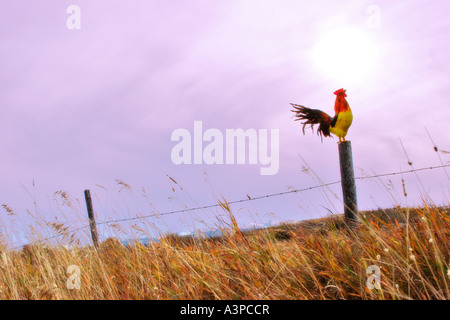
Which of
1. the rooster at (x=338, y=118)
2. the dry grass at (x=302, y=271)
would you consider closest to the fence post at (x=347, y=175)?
the rooster at (x=338, y=118)

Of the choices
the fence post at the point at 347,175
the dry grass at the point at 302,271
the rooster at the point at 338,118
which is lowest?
the dry grass at the point at 302,271

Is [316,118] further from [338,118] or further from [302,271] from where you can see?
[302,271]

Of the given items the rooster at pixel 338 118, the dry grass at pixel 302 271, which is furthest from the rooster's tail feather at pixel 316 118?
the dry grass at pixel 302 271

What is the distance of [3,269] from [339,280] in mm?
3782

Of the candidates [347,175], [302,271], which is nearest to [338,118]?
[347,175]

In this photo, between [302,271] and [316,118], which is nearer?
[302,271]

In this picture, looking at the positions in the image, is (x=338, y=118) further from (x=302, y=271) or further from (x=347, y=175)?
(x=302, y=271)

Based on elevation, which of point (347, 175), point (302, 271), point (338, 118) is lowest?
point (302, 271)

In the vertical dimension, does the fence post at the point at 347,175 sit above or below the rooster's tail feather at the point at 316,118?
below

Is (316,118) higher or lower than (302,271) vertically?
higher

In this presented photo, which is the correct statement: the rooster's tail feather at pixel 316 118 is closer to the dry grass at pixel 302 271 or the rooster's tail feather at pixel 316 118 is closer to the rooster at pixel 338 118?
the rooster at pixel 338 118

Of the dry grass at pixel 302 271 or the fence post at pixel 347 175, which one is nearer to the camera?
the dry grass at pixel 302 271
